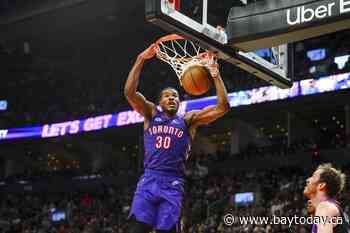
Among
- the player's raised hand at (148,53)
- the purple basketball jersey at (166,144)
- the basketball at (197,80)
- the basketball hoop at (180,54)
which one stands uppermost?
the basketball hoop at (180,54)

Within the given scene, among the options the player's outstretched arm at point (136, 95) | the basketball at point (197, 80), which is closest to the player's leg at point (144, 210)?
the player's outstretched arm at point (136, 95)

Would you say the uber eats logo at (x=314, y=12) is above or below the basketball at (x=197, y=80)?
above

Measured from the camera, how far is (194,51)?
7492 mm

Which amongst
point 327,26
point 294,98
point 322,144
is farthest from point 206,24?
point 322,144

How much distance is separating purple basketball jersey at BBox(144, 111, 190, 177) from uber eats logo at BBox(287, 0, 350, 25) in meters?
1.67

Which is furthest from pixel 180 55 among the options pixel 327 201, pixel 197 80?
pixel 327 201

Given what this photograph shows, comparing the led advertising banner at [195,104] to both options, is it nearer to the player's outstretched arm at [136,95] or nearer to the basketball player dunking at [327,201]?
the player's outstretched arm at [136,95]

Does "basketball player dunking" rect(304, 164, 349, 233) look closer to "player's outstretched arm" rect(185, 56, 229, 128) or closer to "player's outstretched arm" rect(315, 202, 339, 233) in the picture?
"player's outstretched arm" rect(315, 202, 339, 233)

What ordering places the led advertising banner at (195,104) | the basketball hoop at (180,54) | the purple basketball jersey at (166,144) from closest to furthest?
the purple basketball jersey at (166,144), the basketball hoop at (180,54), the led advertising banner at (195,104)

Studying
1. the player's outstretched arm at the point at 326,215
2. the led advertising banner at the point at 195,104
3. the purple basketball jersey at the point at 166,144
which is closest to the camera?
the player's outstretched arm at the point at 326,215

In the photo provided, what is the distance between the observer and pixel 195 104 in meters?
22.4

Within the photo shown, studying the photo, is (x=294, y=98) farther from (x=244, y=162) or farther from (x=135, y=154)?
(x=135, y=154)

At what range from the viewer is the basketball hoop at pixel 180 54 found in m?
6.71

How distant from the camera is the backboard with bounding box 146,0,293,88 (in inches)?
247
